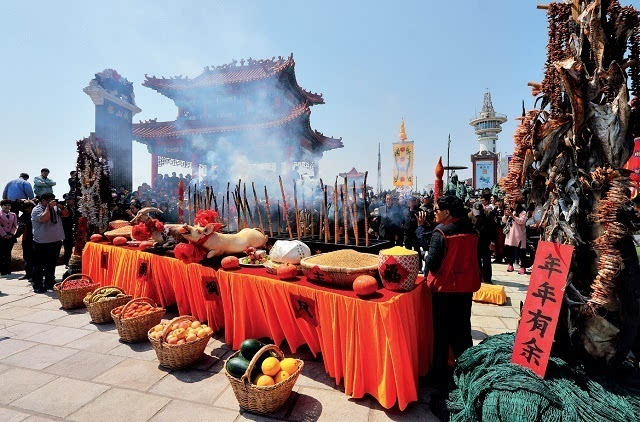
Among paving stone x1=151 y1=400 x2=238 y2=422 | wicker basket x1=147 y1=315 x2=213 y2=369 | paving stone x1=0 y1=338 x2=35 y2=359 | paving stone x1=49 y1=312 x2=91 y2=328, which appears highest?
wicker basket x1=147 y1=315 x2=213 y2=369

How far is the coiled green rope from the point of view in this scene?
1742 mm

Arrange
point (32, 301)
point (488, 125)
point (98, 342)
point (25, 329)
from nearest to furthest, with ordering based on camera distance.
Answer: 1. point (98, 342)
2. point (25, 329)
3. point (32, 301)
4. point (488, 125)

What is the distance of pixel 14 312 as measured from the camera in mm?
4648

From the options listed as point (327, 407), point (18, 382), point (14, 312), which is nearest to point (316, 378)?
point (327, 407)

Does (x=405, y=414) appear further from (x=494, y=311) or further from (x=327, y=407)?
(x=494, y=311)

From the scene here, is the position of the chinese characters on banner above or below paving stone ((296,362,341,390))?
above

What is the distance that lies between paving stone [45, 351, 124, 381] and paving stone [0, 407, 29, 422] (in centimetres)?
49

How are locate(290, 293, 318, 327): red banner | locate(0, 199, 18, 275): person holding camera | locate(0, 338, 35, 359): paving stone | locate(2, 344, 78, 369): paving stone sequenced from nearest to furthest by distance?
locate(290, 293, 318, 327): red banner
locate(2, 344, 78, 369): paving stone
locate(0, 338, 35, 359): paving stone
locate(0, 199, 18, 275): person holding camera

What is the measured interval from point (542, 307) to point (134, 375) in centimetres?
332

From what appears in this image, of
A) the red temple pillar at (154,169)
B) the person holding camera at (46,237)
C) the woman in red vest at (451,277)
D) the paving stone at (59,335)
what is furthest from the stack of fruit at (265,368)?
the red temple pillar at (154,169)

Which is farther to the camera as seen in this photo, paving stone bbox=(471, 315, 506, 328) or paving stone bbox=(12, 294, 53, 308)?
paving stone bbox=(12, 294, 53, 308)

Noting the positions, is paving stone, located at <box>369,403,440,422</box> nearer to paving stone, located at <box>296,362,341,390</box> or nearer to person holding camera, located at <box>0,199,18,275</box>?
paving stone, located at <box>296,362,341,390</box>

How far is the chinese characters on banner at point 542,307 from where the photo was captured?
197cm

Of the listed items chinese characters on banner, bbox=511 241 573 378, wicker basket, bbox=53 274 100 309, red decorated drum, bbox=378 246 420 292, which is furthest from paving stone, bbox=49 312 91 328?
chinese characters on banner, bbox=511 241 573 378
